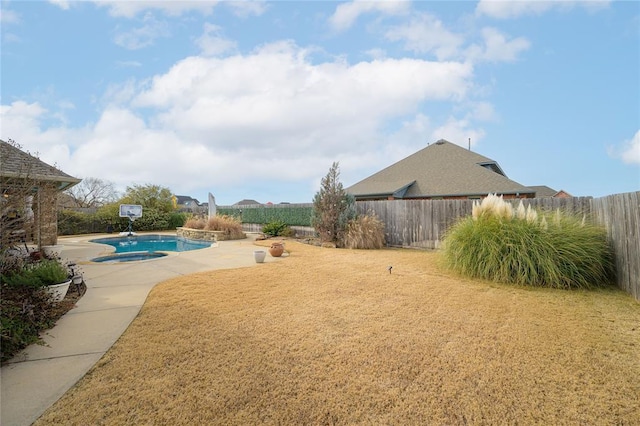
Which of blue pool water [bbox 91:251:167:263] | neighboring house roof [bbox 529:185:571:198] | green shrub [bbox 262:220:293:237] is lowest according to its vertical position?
blue pool water [bbox 91:251:167:263]

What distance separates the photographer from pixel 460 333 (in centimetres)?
292

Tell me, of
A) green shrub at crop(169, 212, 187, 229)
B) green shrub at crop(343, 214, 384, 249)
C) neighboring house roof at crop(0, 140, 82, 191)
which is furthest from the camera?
green shrub at crop(169, 212, 187, 229)

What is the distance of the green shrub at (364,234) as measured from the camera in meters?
9.72

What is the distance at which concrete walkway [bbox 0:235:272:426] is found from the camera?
194 centimetres

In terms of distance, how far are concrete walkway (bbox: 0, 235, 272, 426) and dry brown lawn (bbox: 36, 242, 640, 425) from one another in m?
0.15

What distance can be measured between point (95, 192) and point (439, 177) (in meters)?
32.3

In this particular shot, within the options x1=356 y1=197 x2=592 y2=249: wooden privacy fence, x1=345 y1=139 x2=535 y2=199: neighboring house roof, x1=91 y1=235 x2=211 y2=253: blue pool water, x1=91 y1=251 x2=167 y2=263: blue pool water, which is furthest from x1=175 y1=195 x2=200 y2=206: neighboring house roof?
x1=356 y1=197 x2=592 y2=249: wooden privacy fence

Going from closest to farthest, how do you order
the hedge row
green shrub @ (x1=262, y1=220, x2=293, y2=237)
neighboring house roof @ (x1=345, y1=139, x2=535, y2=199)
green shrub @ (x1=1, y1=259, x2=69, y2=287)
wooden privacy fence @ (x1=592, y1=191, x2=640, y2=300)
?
green shrub @ (x1=1, y1=259, x2=69, y2=287), wooden privacy fence @ (x1=592, y1=191, x2=640, y2=300), green shrub @ (x1=262, y1=220, x2=293, y2=237), the hedge row, neighboring house roof @ (x1=345, y1=139, x2=535, y2=199)

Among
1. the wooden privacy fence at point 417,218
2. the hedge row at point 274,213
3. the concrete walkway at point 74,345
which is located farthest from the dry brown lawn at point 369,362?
the hedge row at point 274,213

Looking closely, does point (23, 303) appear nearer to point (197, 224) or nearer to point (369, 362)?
point (369, 362)

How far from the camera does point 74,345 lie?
2.74 meters

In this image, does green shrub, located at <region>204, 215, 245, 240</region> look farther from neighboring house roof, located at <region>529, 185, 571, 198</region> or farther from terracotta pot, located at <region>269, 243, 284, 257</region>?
neighboring house roof, located at <region>529, 185, 571, 198</region>

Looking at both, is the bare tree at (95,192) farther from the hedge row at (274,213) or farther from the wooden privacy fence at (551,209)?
the wooden privacy fence at (551,209)

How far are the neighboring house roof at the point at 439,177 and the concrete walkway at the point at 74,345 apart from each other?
13.6 metres
